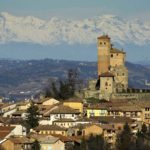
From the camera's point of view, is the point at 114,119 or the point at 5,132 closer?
the point at 5,132

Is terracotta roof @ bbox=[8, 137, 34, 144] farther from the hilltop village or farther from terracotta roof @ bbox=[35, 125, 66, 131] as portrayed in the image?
terracotta roof @ bbox=[35, 125, 66, 131]

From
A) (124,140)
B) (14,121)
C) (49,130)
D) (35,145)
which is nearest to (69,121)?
(49,130)

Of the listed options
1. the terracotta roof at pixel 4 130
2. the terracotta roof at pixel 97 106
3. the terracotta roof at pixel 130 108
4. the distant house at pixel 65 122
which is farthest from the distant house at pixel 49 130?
the terracotta roof at pixel 130 108

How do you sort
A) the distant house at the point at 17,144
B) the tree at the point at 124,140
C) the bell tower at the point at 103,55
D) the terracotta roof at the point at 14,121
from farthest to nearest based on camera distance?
the bell tower at the point at 103,55 → the terracotta roof at the point at 14,121 → the distant house at the point at 17,144 → the tree at the point at 124,140

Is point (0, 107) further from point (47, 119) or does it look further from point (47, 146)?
point (47, 146)

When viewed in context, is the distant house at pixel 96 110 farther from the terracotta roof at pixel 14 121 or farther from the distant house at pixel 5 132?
A: the distant house at pixel 5 132

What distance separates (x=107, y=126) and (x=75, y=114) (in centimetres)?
654

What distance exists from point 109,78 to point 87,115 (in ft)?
16.6

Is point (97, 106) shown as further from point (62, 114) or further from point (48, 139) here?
point (48, 139)

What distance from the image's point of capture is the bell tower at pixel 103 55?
88250 mm

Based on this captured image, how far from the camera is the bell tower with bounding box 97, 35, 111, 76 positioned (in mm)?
88250

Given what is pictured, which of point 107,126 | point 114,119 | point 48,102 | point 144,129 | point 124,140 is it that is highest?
point 48,102

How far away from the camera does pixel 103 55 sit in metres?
88.7

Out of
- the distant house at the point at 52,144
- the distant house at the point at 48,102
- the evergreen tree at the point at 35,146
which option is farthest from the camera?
the distant house at the point at 48,102
